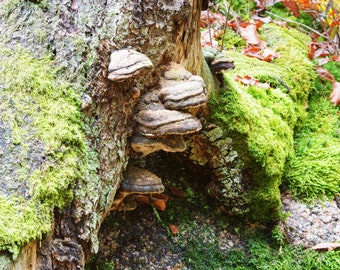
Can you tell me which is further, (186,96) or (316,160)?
(316,160)

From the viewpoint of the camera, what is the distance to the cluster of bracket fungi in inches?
66.1

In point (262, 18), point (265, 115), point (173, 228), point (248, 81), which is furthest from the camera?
point (262, 18)

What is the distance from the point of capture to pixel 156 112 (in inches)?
72.5

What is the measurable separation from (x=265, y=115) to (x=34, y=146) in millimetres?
2120

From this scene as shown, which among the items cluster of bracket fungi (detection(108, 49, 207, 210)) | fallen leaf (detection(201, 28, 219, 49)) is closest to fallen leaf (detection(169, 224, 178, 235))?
cluster of bracket fungi (detection(108, 49, 207, 210))

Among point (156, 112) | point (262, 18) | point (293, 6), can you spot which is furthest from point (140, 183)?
point (293, 6)

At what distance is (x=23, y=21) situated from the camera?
186cm

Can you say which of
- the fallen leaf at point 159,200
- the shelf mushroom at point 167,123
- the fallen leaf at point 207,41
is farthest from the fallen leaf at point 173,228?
the fallen leaf at point 207,41

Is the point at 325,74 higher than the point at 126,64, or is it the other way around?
the point at 126,64

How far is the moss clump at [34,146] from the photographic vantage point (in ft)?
4.51

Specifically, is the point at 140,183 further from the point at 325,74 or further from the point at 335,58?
the point at 335,58

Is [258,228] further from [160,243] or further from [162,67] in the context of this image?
[162,67]

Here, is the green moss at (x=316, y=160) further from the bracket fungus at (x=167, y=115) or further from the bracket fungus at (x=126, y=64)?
the bracket fungus at (x=126, y=64)

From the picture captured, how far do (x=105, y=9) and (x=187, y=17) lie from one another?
1.82 ft
